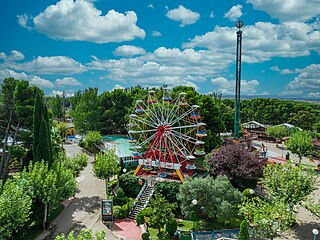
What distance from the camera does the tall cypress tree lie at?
82.6 feet

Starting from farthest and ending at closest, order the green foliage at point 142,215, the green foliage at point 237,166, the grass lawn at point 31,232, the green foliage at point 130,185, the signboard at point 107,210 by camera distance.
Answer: the green foliage at point 130,185
the green foliage at point 237,166
the signboard at point 107,210
the green foliage at point 142,215
the grass lawn at point 31,232

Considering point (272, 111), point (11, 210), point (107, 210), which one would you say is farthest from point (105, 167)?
point (272, 111)

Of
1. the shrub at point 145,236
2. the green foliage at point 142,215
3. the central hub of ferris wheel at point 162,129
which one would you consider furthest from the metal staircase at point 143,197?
the central hub of ferris wheel at point 162,129

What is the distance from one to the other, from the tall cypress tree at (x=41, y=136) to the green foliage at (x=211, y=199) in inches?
496

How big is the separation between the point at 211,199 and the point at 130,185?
9.33 meters

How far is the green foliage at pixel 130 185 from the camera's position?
27.0 metres

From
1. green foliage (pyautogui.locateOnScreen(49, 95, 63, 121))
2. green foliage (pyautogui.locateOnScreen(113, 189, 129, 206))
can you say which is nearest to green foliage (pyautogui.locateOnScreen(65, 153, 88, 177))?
green foliage (pyautogui.locateOnScreen(113, 189, 129, 206))

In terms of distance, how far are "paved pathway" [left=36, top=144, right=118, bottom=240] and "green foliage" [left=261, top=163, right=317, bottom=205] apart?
38.2ft

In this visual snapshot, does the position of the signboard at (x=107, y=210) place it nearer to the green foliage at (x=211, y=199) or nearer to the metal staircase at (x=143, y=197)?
the metal staircase at (x=143, y=197)

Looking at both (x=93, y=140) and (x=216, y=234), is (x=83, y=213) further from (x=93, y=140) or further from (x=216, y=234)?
(x=93, y=140)

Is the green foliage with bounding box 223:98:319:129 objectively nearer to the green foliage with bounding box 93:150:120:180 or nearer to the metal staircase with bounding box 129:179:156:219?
the metal staircase with bounding box 129:179:156:219

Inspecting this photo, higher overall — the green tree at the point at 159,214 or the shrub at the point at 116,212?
the green tree at the point at 159,214

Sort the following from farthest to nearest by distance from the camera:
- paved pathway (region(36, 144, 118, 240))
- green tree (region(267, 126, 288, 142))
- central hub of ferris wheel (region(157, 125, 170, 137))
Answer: green tree (region(267, 126, 288, 142)), central hub of ferris wheel (region(157, 125, 170, 137)), paved pathway (region(36, 144, 118, 240))

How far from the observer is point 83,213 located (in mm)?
24078
